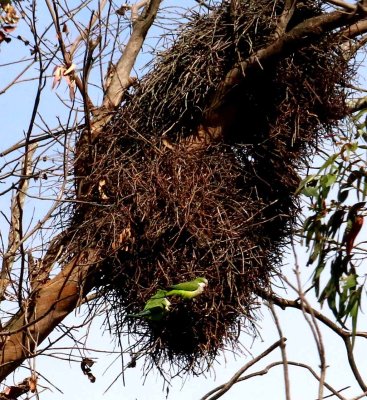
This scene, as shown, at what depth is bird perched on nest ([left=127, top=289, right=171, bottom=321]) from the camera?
3.14m

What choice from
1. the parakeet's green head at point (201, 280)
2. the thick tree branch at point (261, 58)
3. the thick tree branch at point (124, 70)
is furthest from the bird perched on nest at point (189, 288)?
the thick tree branch at point (124, 70)

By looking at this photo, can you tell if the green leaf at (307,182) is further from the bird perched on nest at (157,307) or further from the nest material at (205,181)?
the bird perched on nest at (157,307)

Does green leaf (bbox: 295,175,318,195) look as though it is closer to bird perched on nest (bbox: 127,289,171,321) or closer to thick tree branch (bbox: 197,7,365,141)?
thick tree branch (bbox: 197,7,365,141)

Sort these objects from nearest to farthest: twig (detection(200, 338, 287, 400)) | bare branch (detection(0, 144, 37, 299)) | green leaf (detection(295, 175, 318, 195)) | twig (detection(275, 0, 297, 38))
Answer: twig (detection(200, 338, 287, 400)) → bare branch (detection(0, 144, 37, 299)) → green leaf (detection(295, 175, 318, 195)) → twig (detection(275, 0, 297, 38))

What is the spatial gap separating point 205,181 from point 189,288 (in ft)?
1.56

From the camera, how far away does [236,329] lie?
3.49 m

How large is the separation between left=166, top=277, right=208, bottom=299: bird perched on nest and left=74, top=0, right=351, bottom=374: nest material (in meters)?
0.07

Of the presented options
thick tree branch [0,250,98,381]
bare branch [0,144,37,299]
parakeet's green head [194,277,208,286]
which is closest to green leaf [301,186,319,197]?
parakeet's green head [194,277,208,286]

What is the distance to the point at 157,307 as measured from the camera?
316 cm

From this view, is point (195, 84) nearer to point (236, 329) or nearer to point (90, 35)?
point (90, 35)

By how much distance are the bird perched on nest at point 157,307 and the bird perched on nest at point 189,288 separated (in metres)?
0.03

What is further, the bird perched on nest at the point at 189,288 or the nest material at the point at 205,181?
the nest material at the point at 205,181

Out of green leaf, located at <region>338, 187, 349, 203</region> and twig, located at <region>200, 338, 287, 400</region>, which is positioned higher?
green leaf, located at <region>338, 187, 349, 203</region>

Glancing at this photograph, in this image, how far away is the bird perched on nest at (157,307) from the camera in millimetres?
3143
